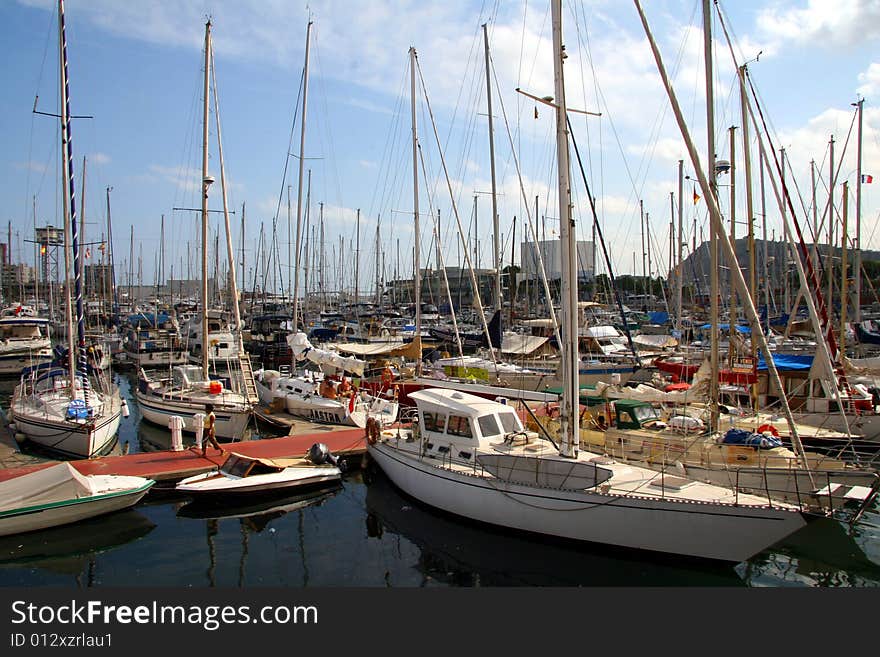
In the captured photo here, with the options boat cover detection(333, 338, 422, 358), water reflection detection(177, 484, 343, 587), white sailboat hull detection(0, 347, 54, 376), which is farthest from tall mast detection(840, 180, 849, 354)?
white sailboat hull detection(0, 347, 54, 376)

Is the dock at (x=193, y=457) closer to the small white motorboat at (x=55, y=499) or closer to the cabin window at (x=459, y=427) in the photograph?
the small white motorboat at (x=55, y=499)

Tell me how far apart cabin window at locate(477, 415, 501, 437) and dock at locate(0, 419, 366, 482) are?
5.62 meters

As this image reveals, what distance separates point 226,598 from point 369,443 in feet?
30.6

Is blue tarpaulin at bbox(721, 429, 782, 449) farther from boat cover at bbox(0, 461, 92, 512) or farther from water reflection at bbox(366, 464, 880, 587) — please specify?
boat cover at bbox(0, 461, 92, 512)

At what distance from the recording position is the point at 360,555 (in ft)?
44.2

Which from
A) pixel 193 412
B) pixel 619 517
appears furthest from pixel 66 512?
pixel 619 517

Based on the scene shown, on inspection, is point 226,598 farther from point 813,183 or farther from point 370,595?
point 813,183

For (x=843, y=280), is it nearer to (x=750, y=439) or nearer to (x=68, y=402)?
(x=750, y=439)

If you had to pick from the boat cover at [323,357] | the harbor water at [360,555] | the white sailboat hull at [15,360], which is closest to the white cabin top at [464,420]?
the harbor water at [360,555]

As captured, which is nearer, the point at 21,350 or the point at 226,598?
the point at 226,598

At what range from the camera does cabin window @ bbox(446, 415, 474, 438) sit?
15.8m

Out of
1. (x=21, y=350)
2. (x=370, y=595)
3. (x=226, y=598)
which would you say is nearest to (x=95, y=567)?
(x=226, y=598)

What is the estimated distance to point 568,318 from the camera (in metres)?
13.3

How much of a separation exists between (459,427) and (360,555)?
4130 millimetres
